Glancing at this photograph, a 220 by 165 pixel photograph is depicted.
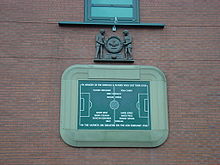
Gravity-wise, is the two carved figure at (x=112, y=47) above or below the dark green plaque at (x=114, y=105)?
above

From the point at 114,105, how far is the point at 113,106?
0.12ft

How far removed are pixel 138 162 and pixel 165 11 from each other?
4.26m

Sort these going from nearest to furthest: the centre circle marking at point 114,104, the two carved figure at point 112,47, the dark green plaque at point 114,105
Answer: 1. the dark green plaque at point 114,105
2. the centre circle marking at point 114,104
3. the two carved figure at point 112,47

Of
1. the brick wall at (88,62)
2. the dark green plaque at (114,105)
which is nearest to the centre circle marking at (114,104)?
the dark green plaque at (114,105)

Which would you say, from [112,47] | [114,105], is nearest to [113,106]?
[114,105]

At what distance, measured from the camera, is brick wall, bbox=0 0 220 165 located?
360 inches

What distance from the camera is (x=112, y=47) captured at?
32.6ft

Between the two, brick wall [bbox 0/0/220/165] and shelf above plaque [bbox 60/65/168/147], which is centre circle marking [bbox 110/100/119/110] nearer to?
shelf above plaque [bbox 60/65/168/147]

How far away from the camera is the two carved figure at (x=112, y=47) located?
9852 millimetres

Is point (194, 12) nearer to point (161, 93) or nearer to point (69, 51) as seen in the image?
point (161, 93)

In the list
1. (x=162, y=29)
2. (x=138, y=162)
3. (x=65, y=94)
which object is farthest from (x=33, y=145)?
(x=162, y=29)

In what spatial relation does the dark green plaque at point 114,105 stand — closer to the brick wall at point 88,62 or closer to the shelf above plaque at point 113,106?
the shelf above plaque at point 113,106

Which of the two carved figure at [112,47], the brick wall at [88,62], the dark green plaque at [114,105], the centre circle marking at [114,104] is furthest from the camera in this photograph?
the two carved figure at [112,47]

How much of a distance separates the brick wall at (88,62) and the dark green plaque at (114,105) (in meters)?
0.60
